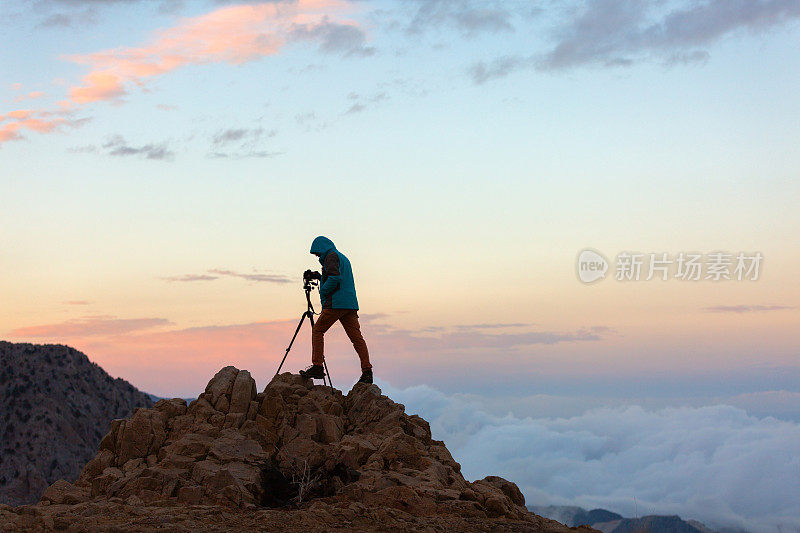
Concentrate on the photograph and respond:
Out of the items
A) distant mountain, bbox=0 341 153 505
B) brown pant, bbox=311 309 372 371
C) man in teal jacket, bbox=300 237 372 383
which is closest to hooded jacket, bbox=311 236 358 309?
man in teal jacket, bbox=300 237 372 383

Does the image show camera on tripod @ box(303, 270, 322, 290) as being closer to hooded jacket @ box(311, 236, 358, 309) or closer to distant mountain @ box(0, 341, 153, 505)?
hooded jacket @ box(311, 236, 358, 309)

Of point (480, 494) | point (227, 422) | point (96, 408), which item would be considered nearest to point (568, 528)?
point (480, 494)

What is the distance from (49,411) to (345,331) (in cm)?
2763

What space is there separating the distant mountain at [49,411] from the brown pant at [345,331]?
22.6 m

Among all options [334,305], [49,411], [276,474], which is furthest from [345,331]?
[49,411]

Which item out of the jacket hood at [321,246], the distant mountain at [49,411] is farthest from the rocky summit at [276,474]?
the distant mountain at [49,411]

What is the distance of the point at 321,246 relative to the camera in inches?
654

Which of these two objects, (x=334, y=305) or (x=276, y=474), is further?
(x=334, y=305)

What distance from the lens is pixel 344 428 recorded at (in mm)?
15078

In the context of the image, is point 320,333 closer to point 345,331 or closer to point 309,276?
point 345,331

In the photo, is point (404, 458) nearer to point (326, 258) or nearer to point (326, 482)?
point (326, 482)

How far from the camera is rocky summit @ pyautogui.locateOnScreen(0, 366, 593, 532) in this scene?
1071cm

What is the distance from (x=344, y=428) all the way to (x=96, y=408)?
2939cm

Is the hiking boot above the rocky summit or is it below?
above
